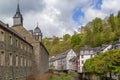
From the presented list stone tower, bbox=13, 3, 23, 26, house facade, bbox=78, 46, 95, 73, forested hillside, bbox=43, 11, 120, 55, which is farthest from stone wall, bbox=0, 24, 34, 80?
forested hillside, bbox=43, 11, 120, 55

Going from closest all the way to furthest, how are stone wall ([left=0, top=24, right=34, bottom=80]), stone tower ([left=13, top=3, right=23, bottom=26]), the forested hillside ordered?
1. stone wall ([left=0, top=24, right=34, bottom=80])
2. stone tower ([left=13, top=3, right=23, bottom=26])
3. the forested hillside

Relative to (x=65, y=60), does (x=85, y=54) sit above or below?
above

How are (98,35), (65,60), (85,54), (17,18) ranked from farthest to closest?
(65,60), (98,35), (85,54), (17,18)

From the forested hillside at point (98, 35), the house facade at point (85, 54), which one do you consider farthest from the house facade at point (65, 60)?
the house facade at point (85, 54)

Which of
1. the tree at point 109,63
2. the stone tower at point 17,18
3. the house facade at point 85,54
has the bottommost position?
the tree at point 109,63

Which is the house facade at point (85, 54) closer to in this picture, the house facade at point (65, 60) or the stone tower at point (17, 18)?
the house facade at point (65, 60)

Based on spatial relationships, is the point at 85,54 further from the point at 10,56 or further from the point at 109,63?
the point at 10,56

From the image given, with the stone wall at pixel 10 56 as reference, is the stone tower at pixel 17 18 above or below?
above

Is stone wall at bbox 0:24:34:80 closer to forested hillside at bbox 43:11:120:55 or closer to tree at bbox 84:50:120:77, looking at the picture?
tree at bbox 84:50:120:77

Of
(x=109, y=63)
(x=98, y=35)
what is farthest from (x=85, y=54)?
(x=109, y=63)

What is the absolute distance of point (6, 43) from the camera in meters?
33.5

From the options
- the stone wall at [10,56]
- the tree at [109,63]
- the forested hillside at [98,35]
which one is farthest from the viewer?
the forested hillside at [98,35]

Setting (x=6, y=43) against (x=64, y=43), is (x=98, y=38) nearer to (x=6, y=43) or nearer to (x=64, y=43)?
(x=64, y=43)

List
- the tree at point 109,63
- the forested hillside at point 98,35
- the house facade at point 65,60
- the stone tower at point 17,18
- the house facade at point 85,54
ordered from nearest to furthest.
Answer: the tree at point 109,63 < the stone tower at point 17,18 < the house facade at point 85,54 < the forested hillside at point 98,35 < the house facade at point 65,60
